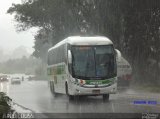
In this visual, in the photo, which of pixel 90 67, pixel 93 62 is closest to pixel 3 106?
pixel 90 67

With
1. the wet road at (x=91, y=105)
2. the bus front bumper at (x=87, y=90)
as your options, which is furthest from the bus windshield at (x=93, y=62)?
the wet road at (x=91, y=105)

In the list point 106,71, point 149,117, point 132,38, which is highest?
point 132,38

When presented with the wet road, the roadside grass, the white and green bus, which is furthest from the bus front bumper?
the roadside grass

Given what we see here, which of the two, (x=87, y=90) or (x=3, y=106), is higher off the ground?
(x=87, y=90)

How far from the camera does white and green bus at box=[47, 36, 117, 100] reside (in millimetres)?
25078

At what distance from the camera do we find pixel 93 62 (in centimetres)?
2561

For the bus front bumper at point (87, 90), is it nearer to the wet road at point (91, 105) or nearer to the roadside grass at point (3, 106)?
the wet road at point (91, 105)

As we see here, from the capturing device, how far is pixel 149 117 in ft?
51.7

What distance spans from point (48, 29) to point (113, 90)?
142 feet

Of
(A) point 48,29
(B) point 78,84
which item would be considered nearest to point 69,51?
(B) point 78,84

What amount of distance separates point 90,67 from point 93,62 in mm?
359

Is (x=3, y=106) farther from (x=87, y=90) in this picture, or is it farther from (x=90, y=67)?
(x=90, y=67)

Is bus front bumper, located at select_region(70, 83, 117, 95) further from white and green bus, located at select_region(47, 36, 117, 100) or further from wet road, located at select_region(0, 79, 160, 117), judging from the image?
wet road, located at select_region(0, 79, 160, 117)

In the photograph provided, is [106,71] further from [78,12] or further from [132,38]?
[78,12]
